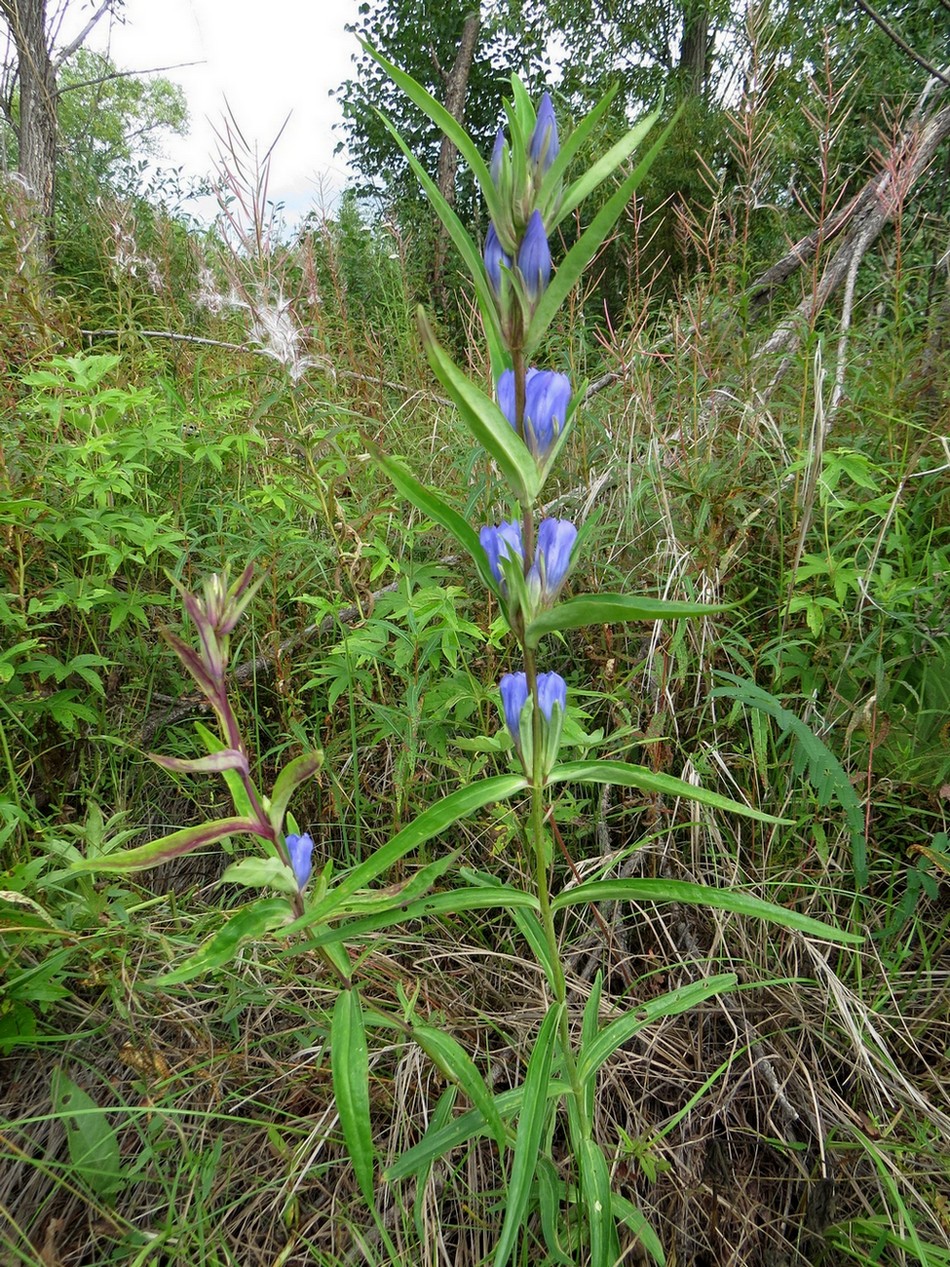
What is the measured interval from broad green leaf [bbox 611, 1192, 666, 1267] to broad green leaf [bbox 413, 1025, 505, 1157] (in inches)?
9.1

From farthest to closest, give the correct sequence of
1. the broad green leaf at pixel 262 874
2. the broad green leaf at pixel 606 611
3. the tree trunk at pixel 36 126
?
the tree trunk at pixel 36 126
the broad green leaf at pixel 262 874
the broad green leaf at pixel 606 611

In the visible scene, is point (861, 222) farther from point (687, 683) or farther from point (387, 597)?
point (387, 597)

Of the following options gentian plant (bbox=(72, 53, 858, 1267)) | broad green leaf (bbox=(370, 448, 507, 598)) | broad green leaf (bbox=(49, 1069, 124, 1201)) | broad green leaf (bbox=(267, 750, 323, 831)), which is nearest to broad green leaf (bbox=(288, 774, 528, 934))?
gentian plant (bbox=(72, 53, 858, 1267))

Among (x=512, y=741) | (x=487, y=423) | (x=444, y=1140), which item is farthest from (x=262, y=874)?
(x=487, y=423)

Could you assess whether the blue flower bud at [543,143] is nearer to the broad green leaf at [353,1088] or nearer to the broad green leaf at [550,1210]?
the broad green leaf at [353,1088]

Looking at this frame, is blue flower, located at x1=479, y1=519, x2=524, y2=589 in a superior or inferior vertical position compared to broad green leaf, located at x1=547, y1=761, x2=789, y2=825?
superior

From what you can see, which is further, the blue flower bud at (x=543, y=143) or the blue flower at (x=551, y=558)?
the blue flower at (x=551, y=558)

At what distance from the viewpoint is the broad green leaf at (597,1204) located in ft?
2.99

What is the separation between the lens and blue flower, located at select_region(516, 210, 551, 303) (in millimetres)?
757

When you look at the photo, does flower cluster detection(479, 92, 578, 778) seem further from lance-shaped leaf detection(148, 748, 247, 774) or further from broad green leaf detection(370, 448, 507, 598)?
lance-shaped leaf detection(148, 748, 247, 774)

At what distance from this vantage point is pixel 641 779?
0.84m

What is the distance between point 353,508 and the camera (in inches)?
93.2

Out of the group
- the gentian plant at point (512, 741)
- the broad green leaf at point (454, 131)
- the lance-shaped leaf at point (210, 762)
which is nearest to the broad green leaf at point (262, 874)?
the gentian plant at point (512, 741)

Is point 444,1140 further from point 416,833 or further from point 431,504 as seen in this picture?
point 431,504
